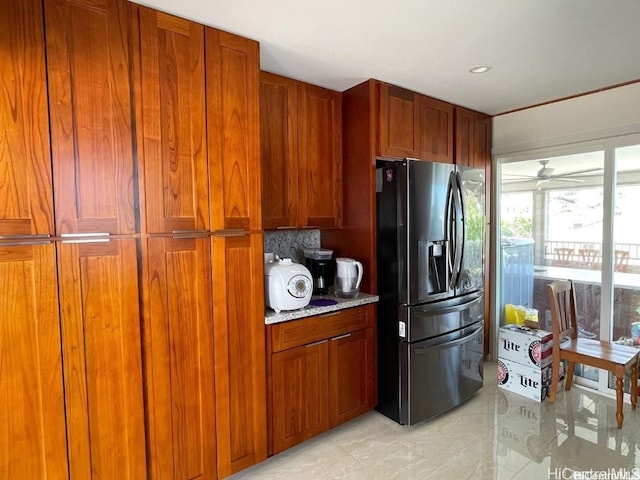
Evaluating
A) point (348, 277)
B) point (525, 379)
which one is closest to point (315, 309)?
point (348, 277)

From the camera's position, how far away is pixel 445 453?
2189 millimetres

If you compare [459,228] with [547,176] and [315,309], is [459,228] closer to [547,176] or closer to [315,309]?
[315,309]

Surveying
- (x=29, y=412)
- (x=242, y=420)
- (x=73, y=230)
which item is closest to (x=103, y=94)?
(x=73, y=230)

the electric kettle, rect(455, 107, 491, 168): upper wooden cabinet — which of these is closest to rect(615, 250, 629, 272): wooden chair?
rect(455, 107, 491, 168): upper wooden cabinet

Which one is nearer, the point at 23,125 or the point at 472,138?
the point at 23,125

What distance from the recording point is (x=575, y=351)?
104 inches

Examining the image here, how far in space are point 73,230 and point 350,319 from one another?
1.63 meters

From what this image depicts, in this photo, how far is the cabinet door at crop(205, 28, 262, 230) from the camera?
1.81m

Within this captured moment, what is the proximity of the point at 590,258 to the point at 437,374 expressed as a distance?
5.65ft

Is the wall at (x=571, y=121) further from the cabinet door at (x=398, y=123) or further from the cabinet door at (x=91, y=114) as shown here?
the cabinet door at (x=91, y=114)

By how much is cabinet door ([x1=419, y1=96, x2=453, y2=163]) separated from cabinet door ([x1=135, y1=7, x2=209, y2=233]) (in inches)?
69.5

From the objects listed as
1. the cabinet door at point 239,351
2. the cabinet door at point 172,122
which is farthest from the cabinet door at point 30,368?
the cabinet door at point 239,351

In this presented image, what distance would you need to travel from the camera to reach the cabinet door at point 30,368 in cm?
136

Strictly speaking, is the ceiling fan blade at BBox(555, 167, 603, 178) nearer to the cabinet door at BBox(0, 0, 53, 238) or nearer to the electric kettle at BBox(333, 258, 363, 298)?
the electric kettle at BBox(333, 258, 363, 298)
